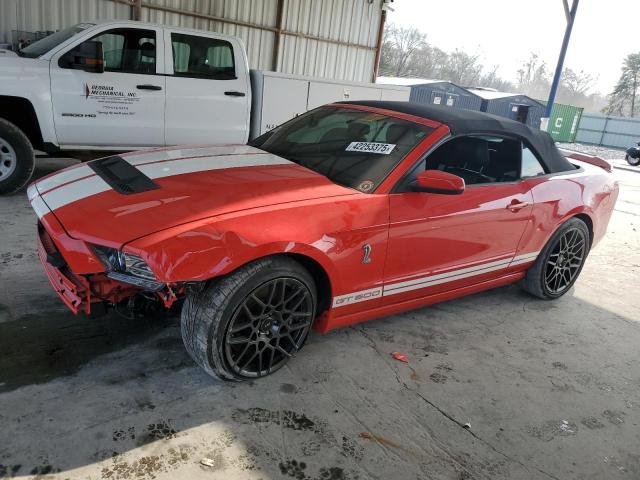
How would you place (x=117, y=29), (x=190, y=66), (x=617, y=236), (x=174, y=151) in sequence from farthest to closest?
(x=617, y=236)
(x=190, y=66)
(x=117, y=29)
(x=174, y=151)

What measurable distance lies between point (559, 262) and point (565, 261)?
0.10 meters

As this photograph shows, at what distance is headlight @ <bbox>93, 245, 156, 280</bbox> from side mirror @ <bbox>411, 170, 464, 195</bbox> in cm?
160

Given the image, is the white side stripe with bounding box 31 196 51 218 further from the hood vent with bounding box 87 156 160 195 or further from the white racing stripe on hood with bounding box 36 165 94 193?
the hood vent with bounding box 87 156 160 195

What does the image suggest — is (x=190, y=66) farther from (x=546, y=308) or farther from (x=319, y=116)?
(x=546, y=308)

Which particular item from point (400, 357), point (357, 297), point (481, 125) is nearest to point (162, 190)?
point (357, 297)

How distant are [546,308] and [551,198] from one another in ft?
3.28

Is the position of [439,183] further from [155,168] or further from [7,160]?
[7,160]

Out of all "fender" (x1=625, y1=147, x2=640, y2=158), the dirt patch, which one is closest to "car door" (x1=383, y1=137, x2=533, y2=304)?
the dirt patch

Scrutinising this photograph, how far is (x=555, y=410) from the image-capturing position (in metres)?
2.95

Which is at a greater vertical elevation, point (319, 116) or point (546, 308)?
point (319, 116)

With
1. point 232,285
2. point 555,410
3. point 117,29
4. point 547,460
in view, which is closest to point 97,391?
point 232,285

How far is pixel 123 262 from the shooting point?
239cm

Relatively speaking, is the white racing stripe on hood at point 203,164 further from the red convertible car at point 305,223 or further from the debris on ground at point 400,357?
the debris on ground at point 400,357

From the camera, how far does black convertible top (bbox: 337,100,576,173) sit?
3453 mm
